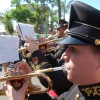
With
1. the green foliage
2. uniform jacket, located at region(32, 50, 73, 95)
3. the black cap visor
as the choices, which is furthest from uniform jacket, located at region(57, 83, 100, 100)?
the green foliage

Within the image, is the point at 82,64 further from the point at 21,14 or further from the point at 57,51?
the point at 21,14

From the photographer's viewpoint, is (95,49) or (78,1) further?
(78,1)

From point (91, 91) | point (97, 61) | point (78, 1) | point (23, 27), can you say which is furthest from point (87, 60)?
point (23, 27)

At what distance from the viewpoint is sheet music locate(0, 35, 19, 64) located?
188 cm

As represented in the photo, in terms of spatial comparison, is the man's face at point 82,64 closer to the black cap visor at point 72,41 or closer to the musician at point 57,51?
the black cap visor at point 72,41

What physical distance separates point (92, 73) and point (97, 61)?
0.27 ft

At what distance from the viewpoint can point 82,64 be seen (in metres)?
1.28

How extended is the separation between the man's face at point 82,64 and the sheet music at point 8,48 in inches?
29.9

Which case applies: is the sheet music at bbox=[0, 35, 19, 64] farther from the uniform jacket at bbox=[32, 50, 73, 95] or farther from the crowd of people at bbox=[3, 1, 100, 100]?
the crowd of people at bbox=[3, 1, 100, 100]

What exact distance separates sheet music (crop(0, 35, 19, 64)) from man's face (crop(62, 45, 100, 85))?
76 cm

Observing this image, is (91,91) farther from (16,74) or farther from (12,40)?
(12,40)

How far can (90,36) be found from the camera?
4.24 ft

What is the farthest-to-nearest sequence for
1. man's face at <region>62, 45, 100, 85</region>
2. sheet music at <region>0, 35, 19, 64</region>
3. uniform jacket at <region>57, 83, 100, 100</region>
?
sheet music at <region>0, 35, 19, 64</region>, uniform jacket at <region>57, 83, 100, 100</region>, man's face at <region>62, 45, 100, 85</region>

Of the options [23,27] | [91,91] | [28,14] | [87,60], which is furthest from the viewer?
[28,14]
